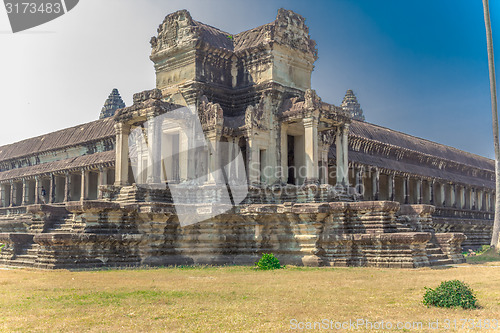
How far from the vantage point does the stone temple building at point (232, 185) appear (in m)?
17.4

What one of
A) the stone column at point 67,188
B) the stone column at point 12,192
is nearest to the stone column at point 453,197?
the stone column at point 67,188

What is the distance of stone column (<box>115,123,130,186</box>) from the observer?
69.9 ft

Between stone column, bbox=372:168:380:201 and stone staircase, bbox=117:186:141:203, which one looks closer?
stone staircase, bbox=117:186:141:203

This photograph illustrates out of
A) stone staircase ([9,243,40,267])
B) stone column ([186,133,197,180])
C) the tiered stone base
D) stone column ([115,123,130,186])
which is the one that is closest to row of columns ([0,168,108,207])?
stone column ([115,123,130,186])

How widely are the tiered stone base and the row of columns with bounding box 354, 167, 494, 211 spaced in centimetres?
1268

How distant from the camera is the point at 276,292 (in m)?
11.0

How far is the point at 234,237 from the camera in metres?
19.7

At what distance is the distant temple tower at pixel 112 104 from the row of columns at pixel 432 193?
31.1m

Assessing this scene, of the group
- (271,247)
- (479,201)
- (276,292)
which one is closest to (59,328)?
(276,292)

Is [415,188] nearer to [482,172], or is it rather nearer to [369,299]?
[482,172]

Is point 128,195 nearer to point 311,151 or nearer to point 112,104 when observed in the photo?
point 311,151

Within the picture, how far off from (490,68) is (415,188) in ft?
47.3

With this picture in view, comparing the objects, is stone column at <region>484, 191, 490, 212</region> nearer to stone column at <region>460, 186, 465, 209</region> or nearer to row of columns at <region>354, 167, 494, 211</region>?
row of columns at <region>354, 167, 494, 211</region>

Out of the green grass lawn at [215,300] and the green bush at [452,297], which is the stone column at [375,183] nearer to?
the green grass lawn at [215,300]
